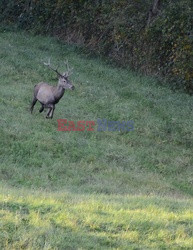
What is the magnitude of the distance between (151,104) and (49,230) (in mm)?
11448

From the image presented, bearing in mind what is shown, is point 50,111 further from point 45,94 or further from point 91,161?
point 91,161

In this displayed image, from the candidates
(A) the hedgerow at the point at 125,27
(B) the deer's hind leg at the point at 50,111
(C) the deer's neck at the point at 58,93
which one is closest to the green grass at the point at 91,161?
(B) the deer's hind leg at the point at 50,111

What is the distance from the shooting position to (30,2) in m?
26.6

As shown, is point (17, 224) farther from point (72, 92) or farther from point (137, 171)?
point (72, 92)

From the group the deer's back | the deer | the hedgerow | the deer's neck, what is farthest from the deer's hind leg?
the hedgerow

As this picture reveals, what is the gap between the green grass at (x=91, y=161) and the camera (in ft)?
22.9

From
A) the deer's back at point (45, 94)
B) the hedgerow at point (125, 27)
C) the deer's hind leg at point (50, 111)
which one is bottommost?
the deer's hind leg at point (50, 111)

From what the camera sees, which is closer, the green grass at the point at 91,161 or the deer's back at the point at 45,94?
the green grass at the point at 91,161

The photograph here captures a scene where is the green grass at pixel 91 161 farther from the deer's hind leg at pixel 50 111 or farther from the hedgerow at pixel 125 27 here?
the hedgerow at pixel 125 27

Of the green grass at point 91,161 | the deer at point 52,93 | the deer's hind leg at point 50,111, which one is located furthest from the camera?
the deer at point 52,93

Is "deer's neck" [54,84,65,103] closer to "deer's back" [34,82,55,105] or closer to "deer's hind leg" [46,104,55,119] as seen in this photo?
"deer's back" [34,82,55,105]

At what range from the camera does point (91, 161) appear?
12.8m

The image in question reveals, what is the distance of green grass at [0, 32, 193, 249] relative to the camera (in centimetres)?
697

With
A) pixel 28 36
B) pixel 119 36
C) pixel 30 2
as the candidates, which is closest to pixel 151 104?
pixel 119 36
